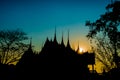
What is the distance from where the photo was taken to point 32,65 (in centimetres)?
2986

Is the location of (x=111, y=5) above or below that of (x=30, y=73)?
above

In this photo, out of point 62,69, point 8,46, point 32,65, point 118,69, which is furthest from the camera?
point 8,46

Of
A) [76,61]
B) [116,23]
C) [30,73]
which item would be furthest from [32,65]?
[116,23]

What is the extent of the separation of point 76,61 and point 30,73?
7.72 meters

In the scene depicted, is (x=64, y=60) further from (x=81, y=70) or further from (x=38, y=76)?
(x=38, y=76)

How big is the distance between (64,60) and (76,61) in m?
1.92

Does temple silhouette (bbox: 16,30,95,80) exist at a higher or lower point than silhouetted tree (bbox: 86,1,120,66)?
lower

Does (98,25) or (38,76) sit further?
(38,76)

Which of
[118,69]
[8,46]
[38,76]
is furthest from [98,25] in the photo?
[8,46]

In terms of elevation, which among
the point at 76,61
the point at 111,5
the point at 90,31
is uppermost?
the point at 111,5

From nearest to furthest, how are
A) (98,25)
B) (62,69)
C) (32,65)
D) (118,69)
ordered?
(98,25), (118,69), (62,69), (32,65)

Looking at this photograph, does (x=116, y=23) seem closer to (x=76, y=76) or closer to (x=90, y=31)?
(x=90, y=31)

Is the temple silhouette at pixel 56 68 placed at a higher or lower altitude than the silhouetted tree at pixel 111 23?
lower

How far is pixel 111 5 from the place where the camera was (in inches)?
702
